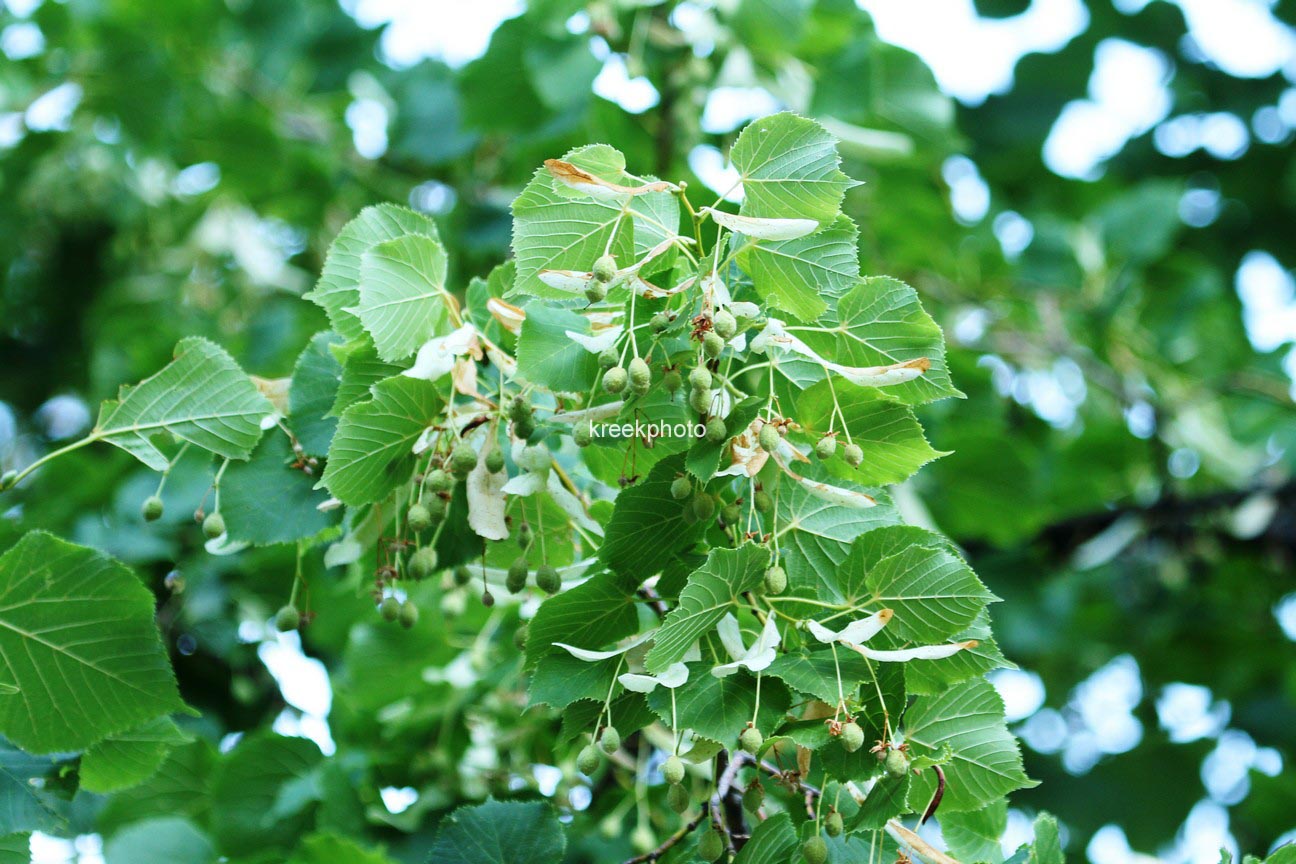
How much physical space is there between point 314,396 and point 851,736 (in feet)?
2.22

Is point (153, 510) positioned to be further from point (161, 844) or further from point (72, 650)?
point (161, 844)

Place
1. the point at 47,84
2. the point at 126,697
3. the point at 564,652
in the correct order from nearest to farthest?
the point at 564,652, the point at 126,697, the point at 47,84

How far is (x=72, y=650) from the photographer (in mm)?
1125

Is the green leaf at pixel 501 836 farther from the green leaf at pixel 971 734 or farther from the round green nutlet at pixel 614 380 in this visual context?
the round green nutlet at pixel 614 380

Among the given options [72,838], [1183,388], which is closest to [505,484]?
[72,838]

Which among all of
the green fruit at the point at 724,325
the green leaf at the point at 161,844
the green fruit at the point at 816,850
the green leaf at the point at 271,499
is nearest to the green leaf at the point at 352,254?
the green leaf at the point at 271,499

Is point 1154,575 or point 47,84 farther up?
point 47,84

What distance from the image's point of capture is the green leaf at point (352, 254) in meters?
1.17

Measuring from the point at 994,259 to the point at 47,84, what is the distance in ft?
9.03

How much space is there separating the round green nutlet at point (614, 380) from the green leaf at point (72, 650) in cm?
54

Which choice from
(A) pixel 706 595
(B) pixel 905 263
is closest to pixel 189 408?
(A) pixel 706 595

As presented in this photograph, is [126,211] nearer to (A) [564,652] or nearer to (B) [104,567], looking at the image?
(B) [104,567]

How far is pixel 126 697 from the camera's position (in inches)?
44.8

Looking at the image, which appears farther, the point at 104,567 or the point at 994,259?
the point at 994,259
